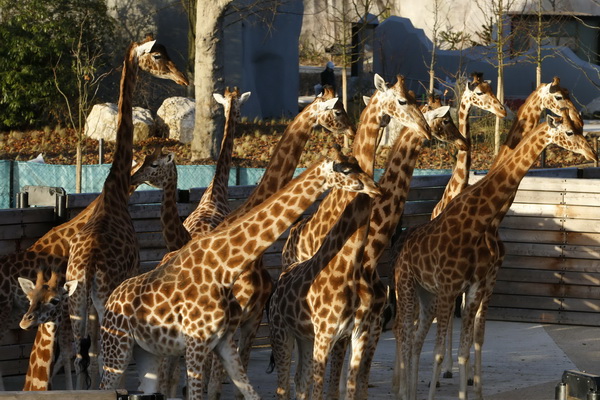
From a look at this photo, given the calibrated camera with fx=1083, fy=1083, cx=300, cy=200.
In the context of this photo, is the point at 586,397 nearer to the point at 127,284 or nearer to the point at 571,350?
the point at 127,284

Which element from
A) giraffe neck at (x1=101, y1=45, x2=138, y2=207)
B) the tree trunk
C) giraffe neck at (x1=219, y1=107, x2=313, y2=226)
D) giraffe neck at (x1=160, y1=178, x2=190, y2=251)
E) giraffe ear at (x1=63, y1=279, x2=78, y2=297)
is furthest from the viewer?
the tree trunk

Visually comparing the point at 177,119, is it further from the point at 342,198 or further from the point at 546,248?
the point at 342,198

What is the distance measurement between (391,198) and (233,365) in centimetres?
212

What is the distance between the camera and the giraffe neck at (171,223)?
983 centimetres

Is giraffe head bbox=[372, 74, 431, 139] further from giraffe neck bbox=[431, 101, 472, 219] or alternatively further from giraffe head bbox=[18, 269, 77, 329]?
giraffe head bbox=[18, 269, 77, 329]

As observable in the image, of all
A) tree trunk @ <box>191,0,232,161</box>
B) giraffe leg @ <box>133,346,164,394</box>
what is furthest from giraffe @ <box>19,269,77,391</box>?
tree trunk @ <box>191,0,232,161</box>

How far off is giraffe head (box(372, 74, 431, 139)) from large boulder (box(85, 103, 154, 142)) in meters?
18.1

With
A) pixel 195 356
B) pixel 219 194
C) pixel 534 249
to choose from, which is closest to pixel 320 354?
pixel 195 356

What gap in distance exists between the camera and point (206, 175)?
17.0 metres

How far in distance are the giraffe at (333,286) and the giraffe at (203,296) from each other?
58cm

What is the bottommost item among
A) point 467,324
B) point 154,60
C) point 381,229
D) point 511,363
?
point 511,363

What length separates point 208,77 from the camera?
23.6 m

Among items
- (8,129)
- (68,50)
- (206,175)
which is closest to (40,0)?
(68,50)

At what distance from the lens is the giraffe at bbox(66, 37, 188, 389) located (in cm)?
877
